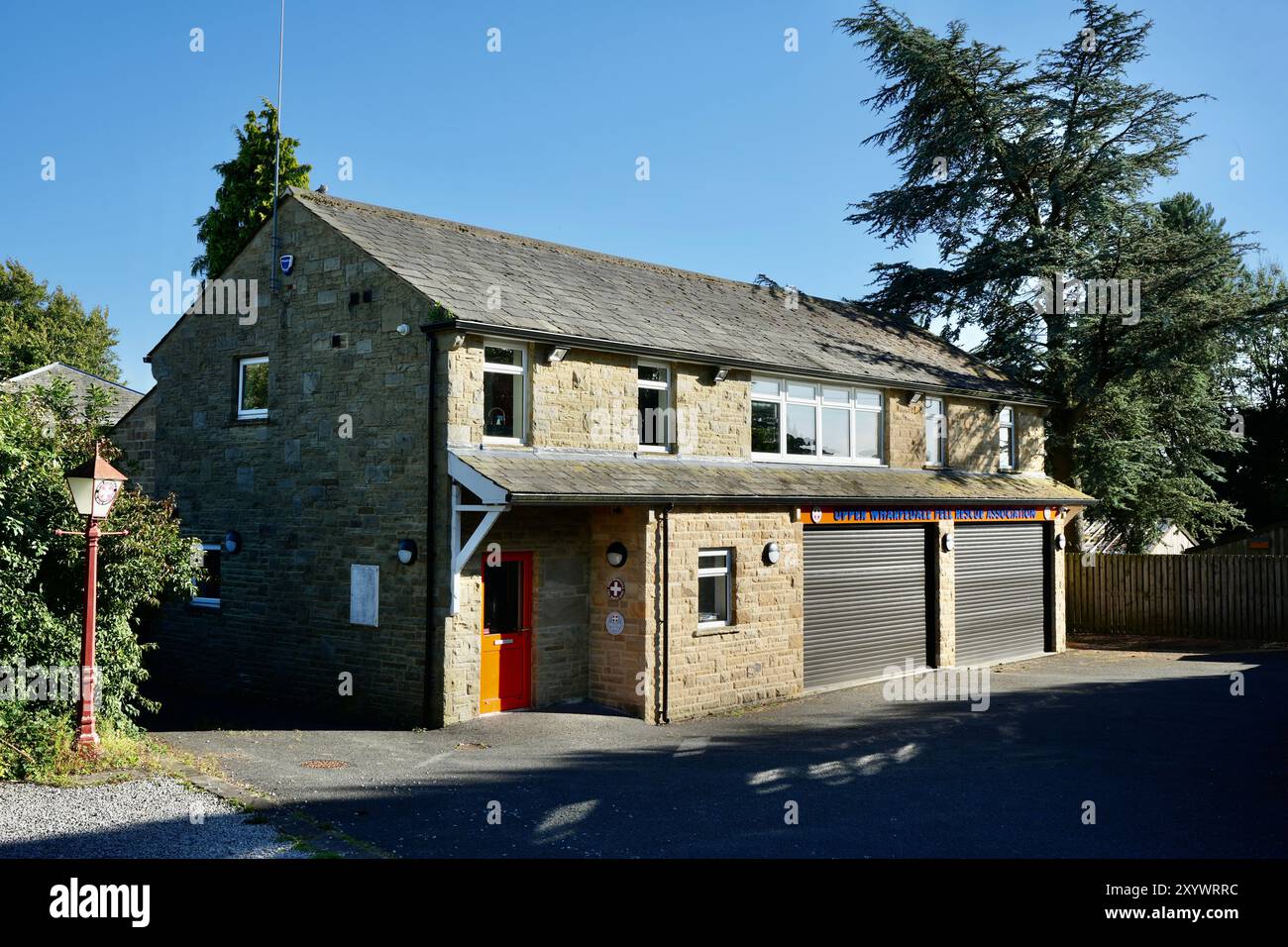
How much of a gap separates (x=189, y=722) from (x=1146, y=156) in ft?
84.0

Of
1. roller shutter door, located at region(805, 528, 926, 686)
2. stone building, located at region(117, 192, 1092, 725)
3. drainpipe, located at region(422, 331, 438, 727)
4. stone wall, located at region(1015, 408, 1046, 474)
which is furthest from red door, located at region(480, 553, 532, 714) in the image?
stone wall, located at region(1015, 408, 1046, 474)

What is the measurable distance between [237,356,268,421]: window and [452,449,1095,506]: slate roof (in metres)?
4.72

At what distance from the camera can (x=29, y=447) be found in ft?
35.2

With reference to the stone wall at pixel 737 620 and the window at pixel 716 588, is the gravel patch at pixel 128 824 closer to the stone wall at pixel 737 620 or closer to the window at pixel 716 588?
the stone wall at pixel 737 620

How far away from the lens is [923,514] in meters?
19.2

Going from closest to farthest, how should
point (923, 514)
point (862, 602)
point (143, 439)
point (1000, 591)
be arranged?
1. point (143, 439)
2. point (862, 602)
3. point (923, 514)
4. point (1000, 591)

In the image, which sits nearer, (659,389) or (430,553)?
(430,553)

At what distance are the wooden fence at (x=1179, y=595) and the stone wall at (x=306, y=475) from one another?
1938 cm

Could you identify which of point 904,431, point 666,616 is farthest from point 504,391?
point 904,431

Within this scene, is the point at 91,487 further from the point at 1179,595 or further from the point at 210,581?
the point at 1179,595

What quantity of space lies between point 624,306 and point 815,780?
879 cm

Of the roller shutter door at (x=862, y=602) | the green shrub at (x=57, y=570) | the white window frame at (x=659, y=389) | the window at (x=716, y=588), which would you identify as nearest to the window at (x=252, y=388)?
the green shrub at (x=57, y=570)
